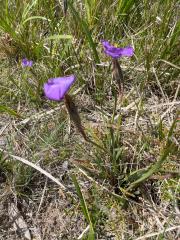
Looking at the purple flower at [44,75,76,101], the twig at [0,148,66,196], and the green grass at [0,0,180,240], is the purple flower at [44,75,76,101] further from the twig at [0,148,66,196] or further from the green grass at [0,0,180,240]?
the twig at [0,148,66,196]

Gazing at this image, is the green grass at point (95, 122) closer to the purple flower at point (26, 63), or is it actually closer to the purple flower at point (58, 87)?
the purple flower at point (26, 63)

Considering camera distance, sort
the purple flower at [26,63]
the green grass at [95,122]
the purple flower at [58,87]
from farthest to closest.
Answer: the purple flower at [26,63] < the green grass at [95,122] < the purple flower at [58,87]

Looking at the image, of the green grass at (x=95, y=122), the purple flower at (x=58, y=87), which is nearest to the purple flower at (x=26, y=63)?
the green grass at (x=95, y=122)

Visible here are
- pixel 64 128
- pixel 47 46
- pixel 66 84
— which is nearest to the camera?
pixel 66 84

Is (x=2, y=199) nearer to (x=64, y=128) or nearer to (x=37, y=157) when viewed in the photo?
(x=37, y=157)

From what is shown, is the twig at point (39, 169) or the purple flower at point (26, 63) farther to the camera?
the purple flower at point (26, 63)

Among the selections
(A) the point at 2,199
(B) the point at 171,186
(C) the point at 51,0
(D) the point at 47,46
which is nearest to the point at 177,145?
(B) the point at 171,186

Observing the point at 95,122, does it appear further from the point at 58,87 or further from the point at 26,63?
the point at 58,87

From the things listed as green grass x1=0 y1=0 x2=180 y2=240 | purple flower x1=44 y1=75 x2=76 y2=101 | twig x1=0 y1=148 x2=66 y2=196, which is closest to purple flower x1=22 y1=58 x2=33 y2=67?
green grass x1=0 y1=0 x2=180 y2=240

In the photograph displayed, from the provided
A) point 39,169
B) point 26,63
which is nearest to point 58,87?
point 39,169
